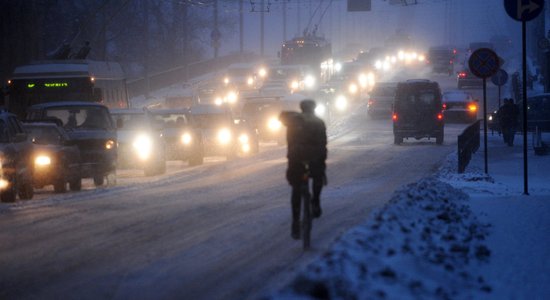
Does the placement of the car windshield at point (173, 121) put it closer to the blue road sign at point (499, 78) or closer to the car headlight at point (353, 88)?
the blue road sign at point (499, 78)

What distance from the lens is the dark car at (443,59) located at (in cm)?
9781

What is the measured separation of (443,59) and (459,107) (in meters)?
46.0

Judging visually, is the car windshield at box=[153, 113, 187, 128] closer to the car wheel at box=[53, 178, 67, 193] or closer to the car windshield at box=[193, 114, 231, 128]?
the car windshield at box=[193, 114, 231, 128]

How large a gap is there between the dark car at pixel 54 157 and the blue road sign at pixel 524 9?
10.0 metres

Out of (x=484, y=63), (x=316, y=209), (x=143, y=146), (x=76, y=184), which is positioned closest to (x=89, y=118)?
(x=143, y=146)

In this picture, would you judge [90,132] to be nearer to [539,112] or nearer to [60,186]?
[60,186]

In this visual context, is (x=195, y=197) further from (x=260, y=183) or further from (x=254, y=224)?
(x=254, y=224)

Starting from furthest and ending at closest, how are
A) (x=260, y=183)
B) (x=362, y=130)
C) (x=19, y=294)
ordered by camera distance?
(x=362, y=130) → (x=260, y=183) → (x=19, y=294)

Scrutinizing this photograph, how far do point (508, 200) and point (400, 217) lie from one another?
5.30 meters

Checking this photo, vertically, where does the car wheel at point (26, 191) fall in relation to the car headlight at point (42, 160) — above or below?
below

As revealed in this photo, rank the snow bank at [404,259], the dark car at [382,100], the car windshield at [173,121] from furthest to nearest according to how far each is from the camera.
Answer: the dark car at [382,100]
the car windshield at [173,121]
the snow bank at [404,259]

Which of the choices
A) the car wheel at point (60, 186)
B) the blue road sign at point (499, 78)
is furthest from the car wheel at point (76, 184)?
the blue road sign at point (499, 78)

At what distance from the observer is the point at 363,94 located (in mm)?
79625

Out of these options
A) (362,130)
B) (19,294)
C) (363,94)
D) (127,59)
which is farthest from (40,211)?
A: (127,59)
